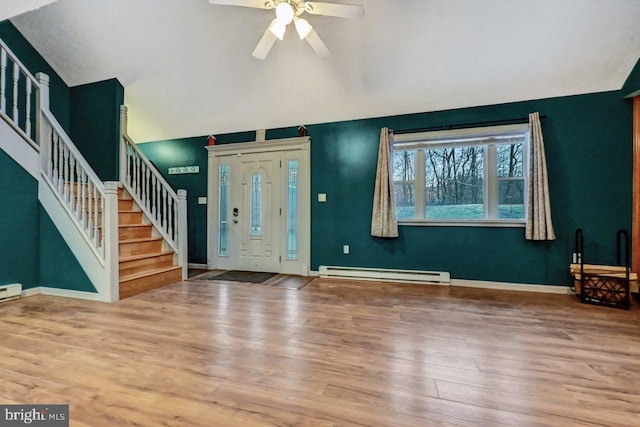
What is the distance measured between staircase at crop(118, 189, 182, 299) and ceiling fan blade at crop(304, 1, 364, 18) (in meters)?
3.23

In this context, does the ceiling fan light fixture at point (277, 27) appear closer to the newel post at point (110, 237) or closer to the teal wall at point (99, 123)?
the newel post at point (110, 237)

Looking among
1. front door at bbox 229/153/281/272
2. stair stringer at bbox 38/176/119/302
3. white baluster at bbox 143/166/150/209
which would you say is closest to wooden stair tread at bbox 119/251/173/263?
stair stringer at bbox 38/176/119/302

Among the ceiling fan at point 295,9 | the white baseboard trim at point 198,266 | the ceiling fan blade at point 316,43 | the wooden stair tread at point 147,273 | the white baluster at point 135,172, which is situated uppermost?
the ceiling fan at point 295,9

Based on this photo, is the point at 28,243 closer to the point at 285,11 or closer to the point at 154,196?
the point at 154,196

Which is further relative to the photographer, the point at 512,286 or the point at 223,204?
the point at 223,204

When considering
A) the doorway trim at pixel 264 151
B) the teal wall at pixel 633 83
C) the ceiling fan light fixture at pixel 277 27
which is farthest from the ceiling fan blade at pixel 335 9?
the teal wall at pixel 633 83

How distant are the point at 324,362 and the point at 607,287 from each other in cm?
304

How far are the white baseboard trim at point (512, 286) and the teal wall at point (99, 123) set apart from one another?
5148 mm

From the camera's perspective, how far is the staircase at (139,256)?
3291 mm

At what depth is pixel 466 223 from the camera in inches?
146

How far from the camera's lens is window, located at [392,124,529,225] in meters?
3.56

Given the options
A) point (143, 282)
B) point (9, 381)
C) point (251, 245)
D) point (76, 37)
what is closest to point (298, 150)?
point (251, 245)

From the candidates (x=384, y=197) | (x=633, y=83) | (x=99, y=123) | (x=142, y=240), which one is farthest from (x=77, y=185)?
→ (x=633, y=83)

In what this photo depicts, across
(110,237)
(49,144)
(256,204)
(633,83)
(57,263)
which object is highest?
(633,83)
